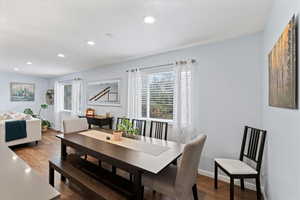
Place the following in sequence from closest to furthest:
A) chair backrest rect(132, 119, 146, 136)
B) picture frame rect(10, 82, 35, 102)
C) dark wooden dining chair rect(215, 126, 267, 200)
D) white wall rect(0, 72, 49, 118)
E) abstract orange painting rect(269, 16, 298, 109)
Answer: abstract orange painting rect(269, 16, 298, 109) < dark wooden dining chair rect(215, 126, 267, 200) < chair backrest rect(132, 119, 146, 136) < white wall rect(0, 72, 49, 118) < picture frame rect(10, 82, 35, 102)

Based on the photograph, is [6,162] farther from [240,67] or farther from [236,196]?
[240,67]

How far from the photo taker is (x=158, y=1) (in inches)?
61.7

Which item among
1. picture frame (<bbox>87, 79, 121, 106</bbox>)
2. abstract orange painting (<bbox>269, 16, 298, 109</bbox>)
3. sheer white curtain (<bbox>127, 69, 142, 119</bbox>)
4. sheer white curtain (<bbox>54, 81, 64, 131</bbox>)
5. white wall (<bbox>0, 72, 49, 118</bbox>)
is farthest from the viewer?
sheer white curtain (<bbox>54, 81, 64, 131</bbox>)

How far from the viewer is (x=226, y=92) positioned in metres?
2.48

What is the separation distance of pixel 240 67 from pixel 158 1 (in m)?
1.62

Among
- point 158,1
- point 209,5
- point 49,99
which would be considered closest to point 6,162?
point 158,1

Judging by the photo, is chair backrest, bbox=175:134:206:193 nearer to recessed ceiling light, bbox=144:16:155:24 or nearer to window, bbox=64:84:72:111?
recessed ceiling light, bbox=144:16:155:24

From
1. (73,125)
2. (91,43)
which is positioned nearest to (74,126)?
(73,125)

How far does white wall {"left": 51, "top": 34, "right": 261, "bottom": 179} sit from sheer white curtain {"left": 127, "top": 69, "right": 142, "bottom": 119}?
1156 mm

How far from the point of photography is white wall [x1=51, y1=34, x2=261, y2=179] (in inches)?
89.4

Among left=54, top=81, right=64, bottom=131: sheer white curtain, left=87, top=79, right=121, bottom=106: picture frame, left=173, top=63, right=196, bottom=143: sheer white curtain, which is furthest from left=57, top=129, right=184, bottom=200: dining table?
left=54, top=81, right=64, bottom=131: sheer white curtain

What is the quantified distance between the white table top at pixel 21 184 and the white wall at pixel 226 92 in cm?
Answer: 242

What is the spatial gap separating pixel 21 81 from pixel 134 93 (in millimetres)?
5446

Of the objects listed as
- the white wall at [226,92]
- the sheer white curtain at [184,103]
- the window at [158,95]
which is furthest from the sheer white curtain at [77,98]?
the white wall at [226,92]
